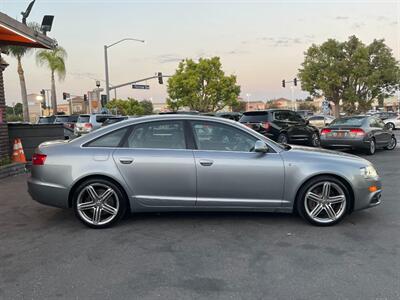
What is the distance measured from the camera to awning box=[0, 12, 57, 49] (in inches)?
337

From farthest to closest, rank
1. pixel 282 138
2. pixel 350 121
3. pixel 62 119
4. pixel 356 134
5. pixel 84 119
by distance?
pixel 62 119 < pixel 84 119 < pixel 282 138 < pixel 350 121 < pixel 356 134

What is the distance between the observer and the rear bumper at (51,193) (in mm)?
5316

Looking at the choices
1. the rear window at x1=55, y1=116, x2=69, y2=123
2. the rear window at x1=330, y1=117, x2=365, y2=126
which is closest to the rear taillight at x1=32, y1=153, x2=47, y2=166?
the rear window at x1=330, y1=117, x2=365, y2=126

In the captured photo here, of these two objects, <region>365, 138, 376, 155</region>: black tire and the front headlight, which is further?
<region>365, 138, 376, 155</region>: black tire

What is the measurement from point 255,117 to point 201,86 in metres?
38.3

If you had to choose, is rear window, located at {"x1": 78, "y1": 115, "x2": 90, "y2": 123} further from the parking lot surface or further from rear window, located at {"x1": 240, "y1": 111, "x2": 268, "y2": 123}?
the parking lot surface

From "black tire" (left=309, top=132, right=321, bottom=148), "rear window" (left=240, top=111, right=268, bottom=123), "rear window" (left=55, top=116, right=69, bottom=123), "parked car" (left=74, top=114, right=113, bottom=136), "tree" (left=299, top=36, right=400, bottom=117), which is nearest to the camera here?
"rear window" (left=240, top=111, right=268, bottom=123)

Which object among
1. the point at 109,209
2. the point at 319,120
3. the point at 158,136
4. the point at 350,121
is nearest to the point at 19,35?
the point at 158,136

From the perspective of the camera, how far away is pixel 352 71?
38562 mm

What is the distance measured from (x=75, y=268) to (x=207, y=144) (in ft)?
7.49

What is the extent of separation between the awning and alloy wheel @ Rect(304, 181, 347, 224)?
6973 mm

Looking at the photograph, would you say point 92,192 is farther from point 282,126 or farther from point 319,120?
point 319,120

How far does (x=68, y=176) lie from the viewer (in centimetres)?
528

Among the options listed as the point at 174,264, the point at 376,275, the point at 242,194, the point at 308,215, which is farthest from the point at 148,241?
the point at 376,275
